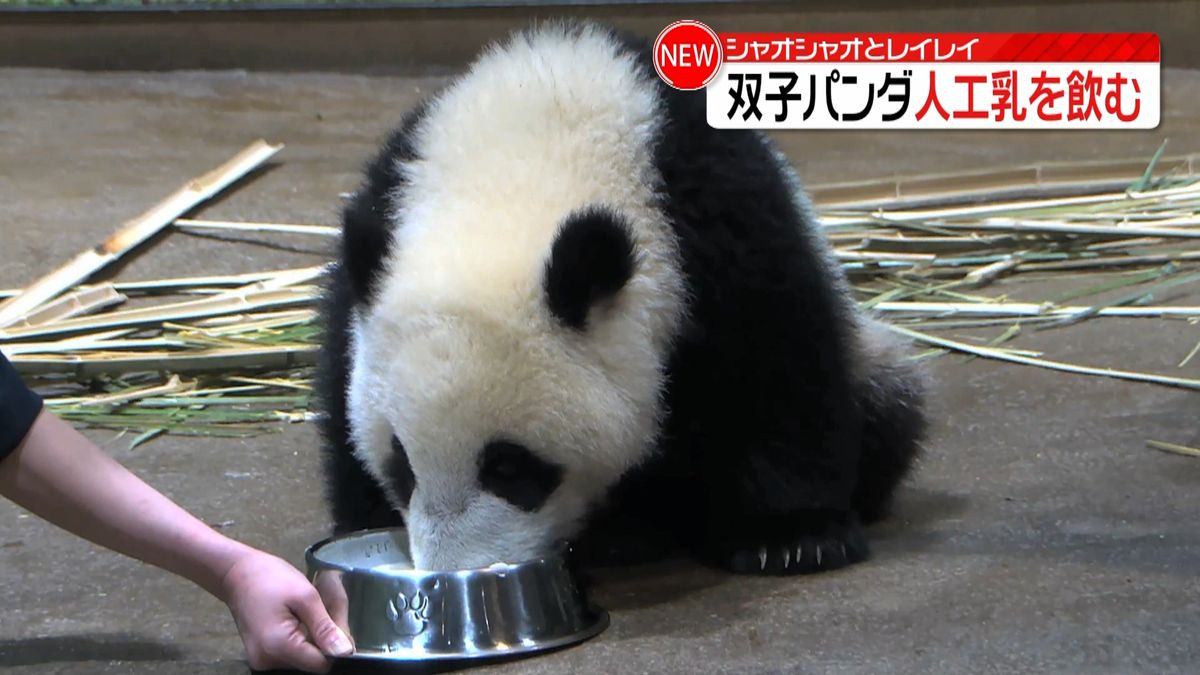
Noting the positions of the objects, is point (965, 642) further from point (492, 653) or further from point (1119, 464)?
point (1119, 464)

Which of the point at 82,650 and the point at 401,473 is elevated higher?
the point at 401,473

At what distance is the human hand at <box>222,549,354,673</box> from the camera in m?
2.03

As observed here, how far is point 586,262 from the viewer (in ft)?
7.24

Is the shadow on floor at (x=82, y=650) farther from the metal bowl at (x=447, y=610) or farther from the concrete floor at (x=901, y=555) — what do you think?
the metal bowl at (x=447, y=610)

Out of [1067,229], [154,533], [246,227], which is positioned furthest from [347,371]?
[1067,229]

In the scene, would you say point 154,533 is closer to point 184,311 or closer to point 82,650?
point 82,650

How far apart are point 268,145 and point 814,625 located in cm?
423

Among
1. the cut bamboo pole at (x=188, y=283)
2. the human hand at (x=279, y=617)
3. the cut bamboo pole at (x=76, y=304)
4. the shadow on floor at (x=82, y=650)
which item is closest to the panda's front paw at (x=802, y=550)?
the human hand at (x=279, y=617)

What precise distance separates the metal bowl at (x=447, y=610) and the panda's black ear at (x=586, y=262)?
40 centimetres

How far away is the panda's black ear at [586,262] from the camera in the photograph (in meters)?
2.18

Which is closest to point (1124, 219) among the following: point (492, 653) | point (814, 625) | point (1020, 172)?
point (1020, 172)

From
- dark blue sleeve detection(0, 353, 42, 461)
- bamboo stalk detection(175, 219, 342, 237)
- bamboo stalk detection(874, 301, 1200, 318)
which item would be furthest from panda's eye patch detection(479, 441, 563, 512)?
bamboo stalk detection(175, 219, 342, 237)

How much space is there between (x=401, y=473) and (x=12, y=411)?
628 mm

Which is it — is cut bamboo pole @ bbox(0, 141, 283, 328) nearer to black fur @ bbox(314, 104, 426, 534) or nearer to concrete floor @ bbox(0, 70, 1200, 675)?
concrete floor @ bbox(0, 70, 1200, 675)
